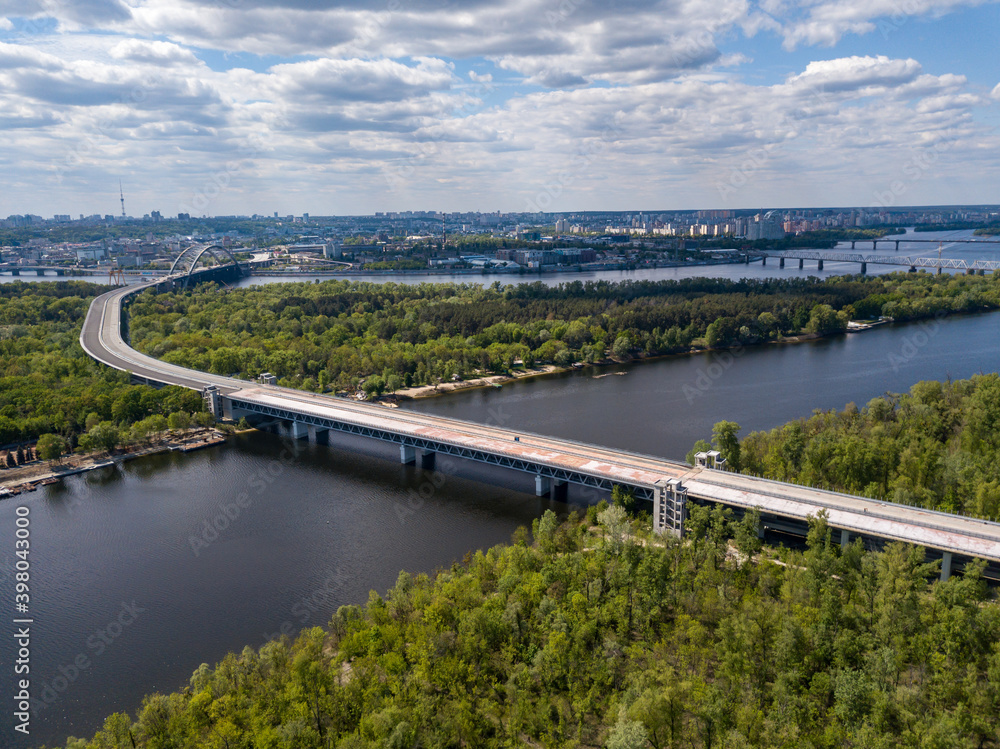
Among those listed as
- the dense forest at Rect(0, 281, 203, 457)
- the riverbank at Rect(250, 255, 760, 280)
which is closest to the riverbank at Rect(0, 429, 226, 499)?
the dense forest at Rect(0, 281, 203, 457)

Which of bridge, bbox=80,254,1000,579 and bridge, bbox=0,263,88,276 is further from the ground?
bridge, bbox=0,263,88,276

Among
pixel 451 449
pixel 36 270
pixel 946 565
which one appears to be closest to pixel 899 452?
Answer: pixel 946 565

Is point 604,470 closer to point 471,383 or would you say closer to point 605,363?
point 471,383

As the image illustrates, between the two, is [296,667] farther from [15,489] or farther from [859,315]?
[859,315]

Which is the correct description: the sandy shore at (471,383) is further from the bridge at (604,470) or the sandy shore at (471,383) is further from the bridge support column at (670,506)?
the bridge support column at (670,506)

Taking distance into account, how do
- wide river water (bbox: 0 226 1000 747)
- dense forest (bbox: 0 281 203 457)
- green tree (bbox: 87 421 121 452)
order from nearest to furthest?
wide river water (bbox: 0 226 1000 747) → green tree (bbox: 87 421 121 452) → dense forest (bbox: 0 281 203 457)

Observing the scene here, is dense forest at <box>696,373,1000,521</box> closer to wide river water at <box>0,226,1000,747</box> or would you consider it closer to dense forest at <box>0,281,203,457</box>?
wide river water at <box>0,226,1000,747</box>

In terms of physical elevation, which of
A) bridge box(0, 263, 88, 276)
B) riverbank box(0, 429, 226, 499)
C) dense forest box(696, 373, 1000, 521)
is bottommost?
riverbank box(0, 429, 226, 499)
